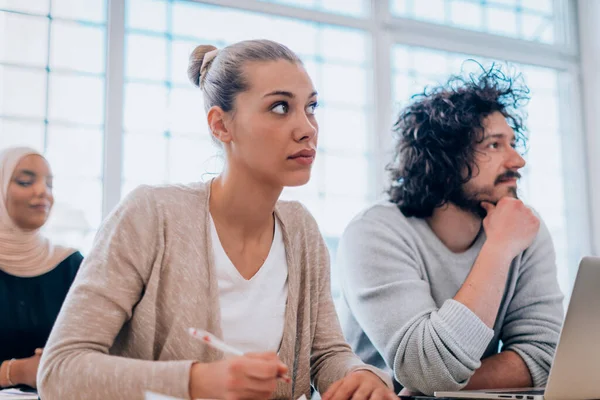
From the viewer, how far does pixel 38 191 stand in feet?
7.63

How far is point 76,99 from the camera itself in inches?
114

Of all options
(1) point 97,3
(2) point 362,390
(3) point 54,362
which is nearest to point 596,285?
(2) point 362,390

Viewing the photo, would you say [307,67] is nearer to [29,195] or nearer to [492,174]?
[29,195]

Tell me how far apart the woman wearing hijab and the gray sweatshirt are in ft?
2.99

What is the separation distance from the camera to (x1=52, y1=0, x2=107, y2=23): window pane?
2.91m

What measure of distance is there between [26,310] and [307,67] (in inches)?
70.8

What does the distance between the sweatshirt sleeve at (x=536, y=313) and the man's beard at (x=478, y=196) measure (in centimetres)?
15

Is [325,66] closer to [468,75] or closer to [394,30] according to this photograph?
[394,30]

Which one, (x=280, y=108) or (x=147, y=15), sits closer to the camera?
(x=280, y=108)

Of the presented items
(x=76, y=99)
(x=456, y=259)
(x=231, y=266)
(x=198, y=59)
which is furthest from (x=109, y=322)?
(x=76, y=99)

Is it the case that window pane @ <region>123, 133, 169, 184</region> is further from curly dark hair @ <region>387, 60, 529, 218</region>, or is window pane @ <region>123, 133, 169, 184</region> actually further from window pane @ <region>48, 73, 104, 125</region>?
curly dark hair @ <region>387, 60, 529, 218</region>

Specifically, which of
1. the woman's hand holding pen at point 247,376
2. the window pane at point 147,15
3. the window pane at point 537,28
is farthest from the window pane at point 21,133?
the window pane at point 537,28

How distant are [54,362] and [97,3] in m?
2.19

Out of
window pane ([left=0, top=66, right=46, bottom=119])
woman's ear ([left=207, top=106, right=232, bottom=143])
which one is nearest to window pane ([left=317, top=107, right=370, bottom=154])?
window pane ([left=0, top=66, right=46, bottom=119])
